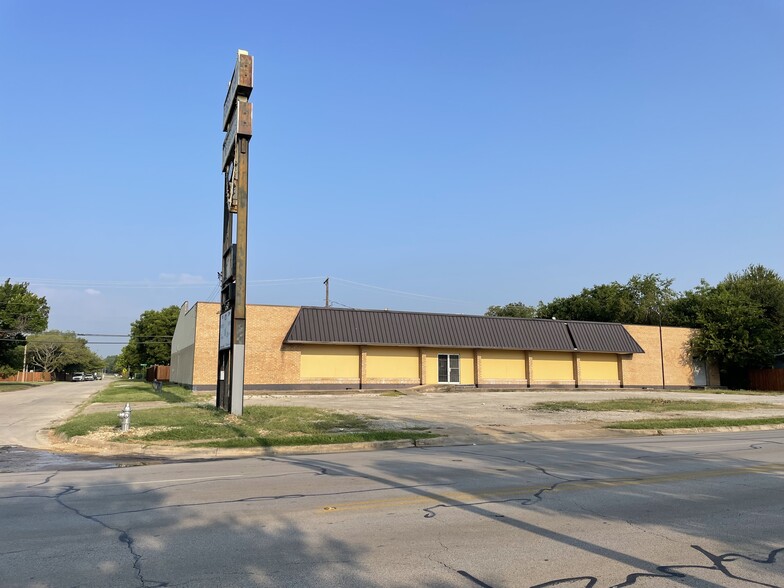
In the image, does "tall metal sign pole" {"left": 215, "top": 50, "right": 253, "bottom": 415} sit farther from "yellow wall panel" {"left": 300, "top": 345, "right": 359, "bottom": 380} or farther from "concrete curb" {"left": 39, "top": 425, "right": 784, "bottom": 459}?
"yellow wall panel" {"left": 300, "top": 345, "right": 359, "bottom": 380}

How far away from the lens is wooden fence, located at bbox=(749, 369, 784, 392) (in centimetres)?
4716

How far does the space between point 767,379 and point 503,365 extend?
23.6 m

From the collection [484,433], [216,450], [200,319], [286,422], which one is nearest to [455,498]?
[216,450]

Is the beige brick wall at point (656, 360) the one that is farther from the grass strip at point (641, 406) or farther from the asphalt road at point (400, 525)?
the asphalt road at point (400, 525)

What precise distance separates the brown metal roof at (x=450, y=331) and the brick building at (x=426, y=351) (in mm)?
71

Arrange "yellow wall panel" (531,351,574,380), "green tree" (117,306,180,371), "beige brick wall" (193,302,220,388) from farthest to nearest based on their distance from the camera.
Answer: "green tree" (117,306,180,371), "yellow wall panel" (531,351,574,380), "beige brick wall" (193,302,220,388)

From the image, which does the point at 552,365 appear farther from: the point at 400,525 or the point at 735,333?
the point at 400,525

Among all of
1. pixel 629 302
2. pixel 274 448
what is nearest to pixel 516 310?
pixel 629 302

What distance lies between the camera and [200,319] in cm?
3569

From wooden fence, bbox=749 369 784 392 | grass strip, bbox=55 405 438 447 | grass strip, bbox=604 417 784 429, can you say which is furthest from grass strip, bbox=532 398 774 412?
wooden fence, bbox=749 369 784 392

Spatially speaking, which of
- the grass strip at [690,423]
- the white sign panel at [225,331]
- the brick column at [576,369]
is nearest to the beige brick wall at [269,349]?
the white sign panel at [225,331]

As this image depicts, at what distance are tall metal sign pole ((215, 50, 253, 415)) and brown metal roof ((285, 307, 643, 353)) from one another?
15.3 m

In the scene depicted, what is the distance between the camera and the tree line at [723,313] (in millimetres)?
47438

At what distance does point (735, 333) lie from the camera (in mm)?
47531
